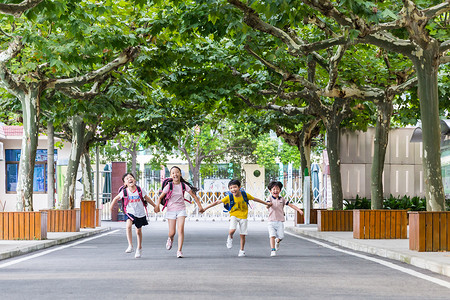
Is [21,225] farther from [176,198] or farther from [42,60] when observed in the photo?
[176,198]

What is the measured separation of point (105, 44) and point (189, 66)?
179 inches

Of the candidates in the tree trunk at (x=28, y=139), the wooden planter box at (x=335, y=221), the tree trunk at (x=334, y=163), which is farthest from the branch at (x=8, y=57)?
the wooden planter box at (x=335, y=221)

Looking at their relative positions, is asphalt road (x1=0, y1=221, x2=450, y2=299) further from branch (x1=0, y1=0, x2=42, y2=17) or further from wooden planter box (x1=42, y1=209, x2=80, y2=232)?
wooden planter box (x1=42, y1=209, x2=80, y2=232)

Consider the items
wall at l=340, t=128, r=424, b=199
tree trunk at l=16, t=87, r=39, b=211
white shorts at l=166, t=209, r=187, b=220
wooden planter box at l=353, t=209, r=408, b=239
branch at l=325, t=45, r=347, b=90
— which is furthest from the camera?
wall at l=340, t=128, r=424, b=199

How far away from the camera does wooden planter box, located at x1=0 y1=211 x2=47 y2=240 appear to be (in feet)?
68.6

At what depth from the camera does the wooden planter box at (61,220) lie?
87.0 feet

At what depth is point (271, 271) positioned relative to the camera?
13008 millimetres

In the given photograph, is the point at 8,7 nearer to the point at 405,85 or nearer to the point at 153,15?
the point at 153,15

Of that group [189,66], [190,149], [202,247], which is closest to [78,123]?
[189,66]

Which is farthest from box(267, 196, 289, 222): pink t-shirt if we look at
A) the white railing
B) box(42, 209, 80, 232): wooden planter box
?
the white railing

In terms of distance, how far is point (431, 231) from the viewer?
16.2 meters

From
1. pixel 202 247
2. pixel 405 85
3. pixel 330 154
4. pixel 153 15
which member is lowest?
pixel 202 247

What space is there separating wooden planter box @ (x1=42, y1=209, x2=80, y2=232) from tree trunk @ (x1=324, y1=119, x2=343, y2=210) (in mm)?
7952

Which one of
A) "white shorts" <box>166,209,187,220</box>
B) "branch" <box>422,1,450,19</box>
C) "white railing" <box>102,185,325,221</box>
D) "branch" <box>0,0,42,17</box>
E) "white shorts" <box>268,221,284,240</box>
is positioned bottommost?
"white railing" <box>102,185,325,221</box>
